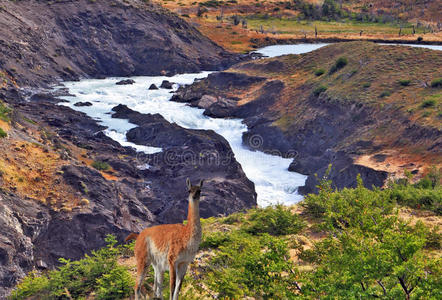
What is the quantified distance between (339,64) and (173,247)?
42.1 meters

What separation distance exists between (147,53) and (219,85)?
66.5 feet

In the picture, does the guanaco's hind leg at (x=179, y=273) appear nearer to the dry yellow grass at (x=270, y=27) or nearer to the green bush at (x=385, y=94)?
the green bush at (x=385, y=94)

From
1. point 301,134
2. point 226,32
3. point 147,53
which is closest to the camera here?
point 301,134

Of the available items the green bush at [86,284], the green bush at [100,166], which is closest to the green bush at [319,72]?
the green bush at [100,166]

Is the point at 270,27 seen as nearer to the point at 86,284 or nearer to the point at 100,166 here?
the point at 100,166

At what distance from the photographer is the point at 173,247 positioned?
20.9 ft

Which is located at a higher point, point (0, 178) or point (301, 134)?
point (0, 178)

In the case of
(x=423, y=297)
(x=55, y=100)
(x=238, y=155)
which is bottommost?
(x=238, y=155)

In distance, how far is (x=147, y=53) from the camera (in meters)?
70.1

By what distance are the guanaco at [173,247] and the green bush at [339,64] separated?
4150 centimetres

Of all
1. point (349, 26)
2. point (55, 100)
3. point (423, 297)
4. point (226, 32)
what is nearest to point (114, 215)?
point (423, 297)

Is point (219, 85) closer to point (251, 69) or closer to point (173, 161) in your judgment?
point (251, 69)

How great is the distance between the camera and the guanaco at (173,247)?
20.5 feet

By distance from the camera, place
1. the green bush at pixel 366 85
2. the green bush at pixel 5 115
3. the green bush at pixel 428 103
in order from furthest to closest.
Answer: the green bush at pixel 366 85 < the green bush at pixel 428 103 < the green bush at pixel 5 115
